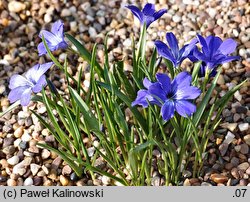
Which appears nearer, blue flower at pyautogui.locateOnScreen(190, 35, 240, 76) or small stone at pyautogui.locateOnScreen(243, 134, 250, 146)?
blue flower at pyautogui.locateOnScreen(190, 35, 240, 76)

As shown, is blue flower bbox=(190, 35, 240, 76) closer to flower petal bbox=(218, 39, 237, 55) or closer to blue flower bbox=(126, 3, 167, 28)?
flower petal bbox=(218, 39, 237, 55)

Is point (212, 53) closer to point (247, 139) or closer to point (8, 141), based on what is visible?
point (247, 139)

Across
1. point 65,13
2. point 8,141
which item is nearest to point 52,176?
point 8,141

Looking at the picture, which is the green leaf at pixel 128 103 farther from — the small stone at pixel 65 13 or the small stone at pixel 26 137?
the small stone at pixel 65 13

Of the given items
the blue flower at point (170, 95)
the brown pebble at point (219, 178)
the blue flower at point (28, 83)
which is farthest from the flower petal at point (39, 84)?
the brown pebble at point (219, 178)

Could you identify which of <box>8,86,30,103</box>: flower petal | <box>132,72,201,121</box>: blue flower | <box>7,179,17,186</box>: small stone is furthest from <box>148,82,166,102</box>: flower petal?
<box>7,179,17,186</box>: small stone
